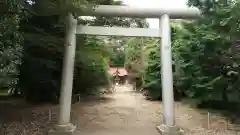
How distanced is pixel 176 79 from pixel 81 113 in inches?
184

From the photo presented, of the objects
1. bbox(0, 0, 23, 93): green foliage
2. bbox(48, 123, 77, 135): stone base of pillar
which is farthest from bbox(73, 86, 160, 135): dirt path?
bbox(0, 0, 23, 93): green foliage

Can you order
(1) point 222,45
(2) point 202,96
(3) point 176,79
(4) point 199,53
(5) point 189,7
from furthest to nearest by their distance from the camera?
(3) point 176,79
(2) point 202,96
(4) point 199,53
(5) point 189,7
(1) point 222,45

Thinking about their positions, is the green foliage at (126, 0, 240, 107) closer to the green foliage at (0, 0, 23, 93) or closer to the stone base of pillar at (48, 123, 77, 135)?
the stone base of pillar at (48, 123, 77, 135)

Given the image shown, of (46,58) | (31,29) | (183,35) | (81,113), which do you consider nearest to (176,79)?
(183,35)

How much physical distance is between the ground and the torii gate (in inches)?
20.6

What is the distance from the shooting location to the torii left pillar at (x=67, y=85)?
270 inches

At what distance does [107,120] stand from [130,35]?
2931 mm

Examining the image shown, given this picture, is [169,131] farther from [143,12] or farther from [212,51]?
[143,12]

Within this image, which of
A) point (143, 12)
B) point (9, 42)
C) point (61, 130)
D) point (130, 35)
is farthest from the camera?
point (143, 12)

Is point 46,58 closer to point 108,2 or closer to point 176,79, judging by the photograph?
point 108,2

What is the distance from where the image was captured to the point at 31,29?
712 cm

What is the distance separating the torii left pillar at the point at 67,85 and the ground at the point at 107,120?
0.46 m

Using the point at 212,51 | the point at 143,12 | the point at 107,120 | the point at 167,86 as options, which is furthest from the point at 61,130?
the point at 212,51

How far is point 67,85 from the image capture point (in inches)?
280
